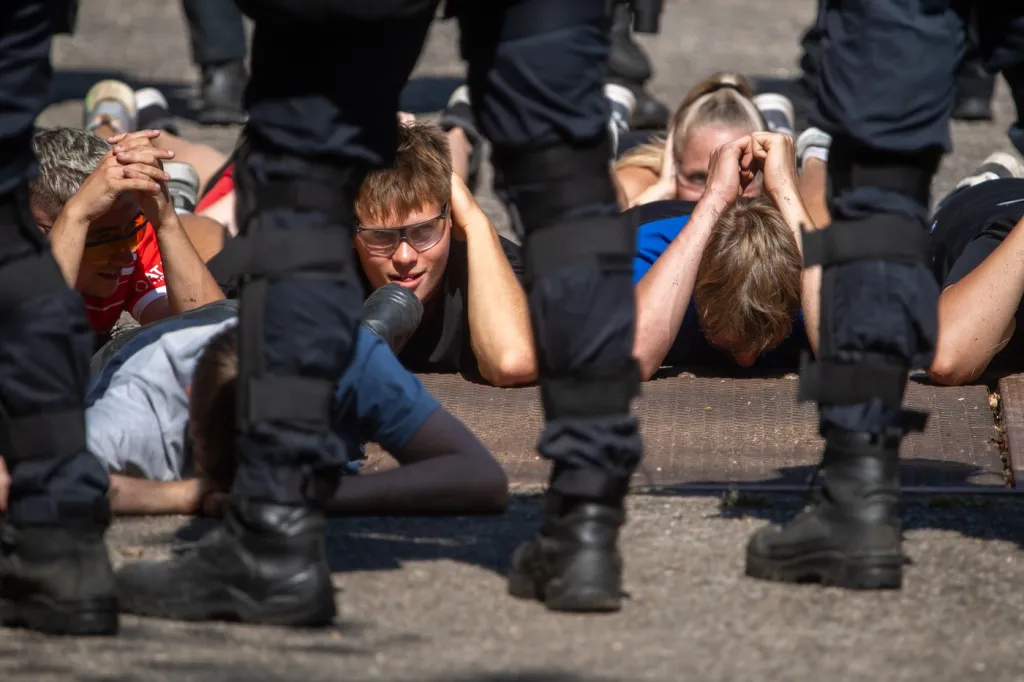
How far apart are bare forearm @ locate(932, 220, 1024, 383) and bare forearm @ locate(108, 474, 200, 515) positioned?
2213 mm

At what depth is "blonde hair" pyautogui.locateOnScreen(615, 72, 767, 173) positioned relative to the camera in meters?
5.97

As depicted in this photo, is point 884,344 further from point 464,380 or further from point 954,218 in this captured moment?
point 954,218

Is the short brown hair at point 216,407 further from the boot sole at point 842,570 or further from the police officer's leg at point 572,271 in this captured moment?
the boot sole at point 842,570

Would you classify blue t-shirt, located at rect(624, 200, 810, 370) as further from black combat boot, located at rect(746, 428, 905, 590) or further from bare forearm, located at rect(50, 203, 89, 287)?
black combat boot, located at rect(746, 428, 905, 590)

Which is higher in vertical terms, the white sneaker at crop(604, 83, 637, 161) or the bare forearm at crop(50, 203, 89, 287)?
the bare forearm at crop(50, 203, 89, 287)

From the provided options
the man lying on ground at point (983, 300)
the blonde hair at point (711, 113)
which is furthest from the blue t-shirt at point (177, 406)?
the blonde hair at point (711, 113)

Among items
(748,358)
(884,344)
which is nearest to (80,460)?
(884,344)

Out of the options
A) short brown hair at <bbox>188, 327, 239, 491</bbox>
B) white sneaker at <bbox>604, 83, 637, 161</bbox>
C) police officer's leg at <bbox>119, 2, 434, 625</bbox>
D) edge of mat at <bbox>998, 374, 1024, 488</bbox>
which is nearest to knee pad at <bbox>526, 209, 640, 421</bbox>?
police officer's leg at <bbox>119, 2, 434, 625</bbox>

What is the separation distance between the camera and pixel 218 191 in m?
6.09

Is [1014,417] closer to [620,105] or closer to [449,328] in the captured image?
[449,328]

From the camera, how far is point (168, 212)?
4.20m

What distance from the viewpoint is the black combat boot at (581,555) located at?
8.96ft

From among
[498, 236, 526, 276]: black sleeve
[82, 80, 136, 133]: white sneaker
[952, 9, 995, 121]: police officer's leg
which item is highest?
[82, 80, 136, 133]: white sneaker

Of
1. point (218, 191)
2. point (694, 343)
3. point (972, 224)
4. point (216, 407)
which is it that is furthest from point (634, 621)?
point (218, 191)
